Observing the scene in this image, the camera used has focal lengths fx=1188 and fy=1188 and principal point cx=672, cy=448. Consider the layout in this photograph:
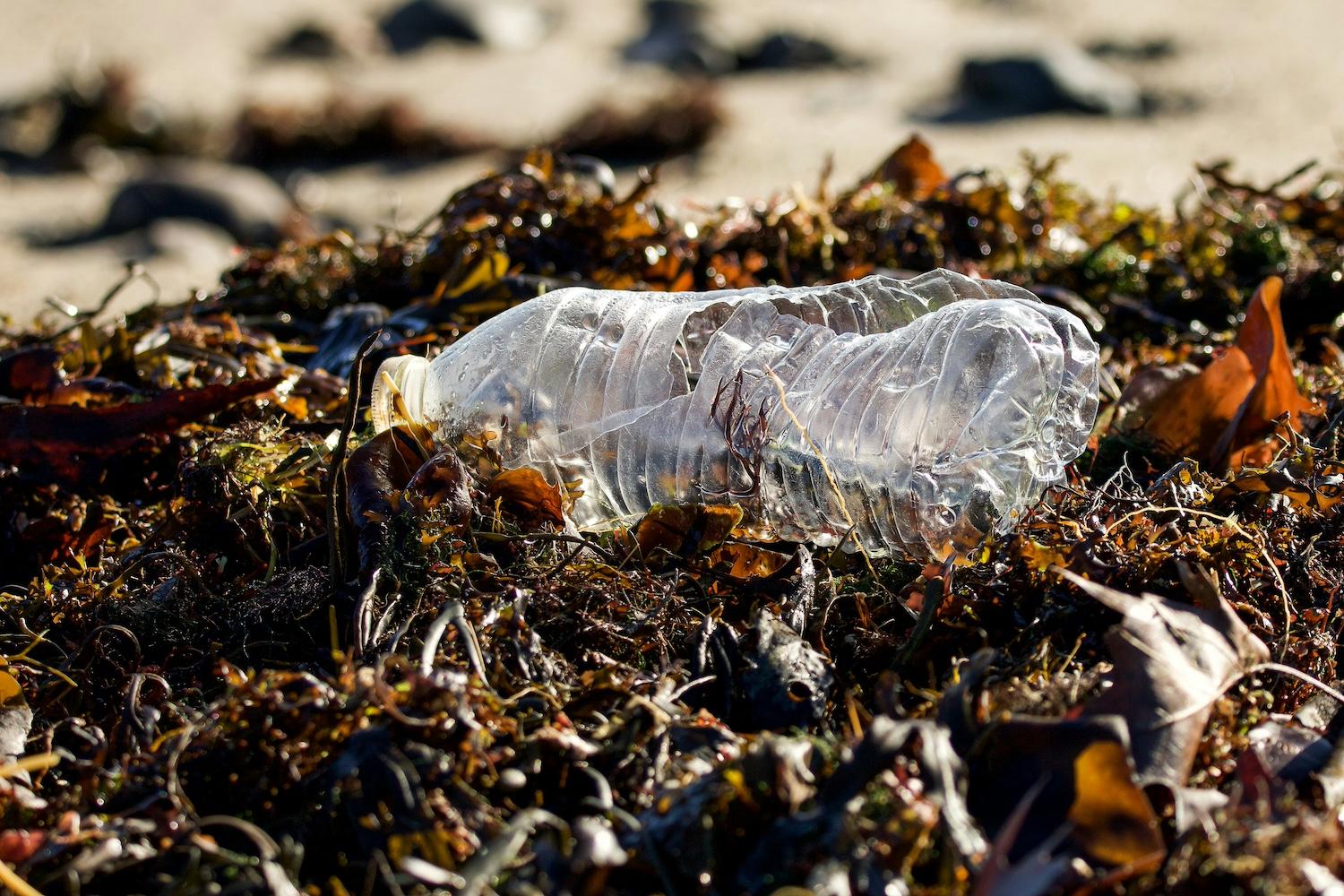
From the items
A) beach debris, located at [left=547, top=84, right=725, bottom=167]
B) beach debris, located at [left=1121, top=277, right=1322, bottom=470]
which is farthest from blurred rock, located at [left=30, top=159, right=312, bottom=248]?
beach debris, located at [left=1121, top=277, right=1322, bottom=470]

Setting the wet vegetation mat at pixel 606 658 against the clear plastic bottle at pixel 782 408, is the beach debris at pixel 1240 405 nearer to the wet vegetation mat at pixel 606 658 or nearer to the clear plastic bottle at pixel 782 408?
the wet vegetation mat at pixel 606 658

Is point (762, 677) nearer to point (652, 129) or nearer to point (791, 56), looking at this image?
point (652, 129)

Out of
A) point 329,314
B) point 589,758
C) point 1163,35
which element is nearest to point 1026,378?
point 589,758

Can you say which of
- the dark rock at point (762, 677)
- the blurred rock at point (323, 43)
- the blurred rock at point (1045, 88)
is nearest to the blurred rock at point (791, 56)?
the blurred rock at point (1045, 88)

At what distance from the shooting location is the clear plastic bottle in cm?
149

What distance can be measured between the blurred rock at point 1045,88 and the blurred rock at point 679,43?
231 centimetres

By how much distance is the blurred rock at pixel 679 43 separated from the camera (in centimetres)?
891

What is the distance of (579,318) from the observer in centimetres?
168

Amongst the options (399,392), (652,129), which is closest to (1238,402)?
(399,392)

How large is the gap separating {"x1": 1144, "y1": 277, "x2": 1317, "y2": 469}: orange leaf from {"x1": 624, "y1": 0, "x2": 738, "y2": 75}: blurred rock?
752 centimetres

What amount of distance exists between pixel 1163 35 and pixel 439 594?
8.30 metres

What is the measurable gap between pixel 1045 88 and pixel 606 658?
6407mm

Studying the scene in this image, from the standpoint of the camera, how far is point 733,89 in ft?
27.2

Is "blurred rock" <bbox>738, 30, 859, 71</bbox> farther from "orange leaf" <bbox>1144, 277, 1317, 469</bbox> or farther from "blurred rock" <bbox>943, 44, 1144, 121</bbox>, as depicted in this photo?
"orange leaf" <bbox>1144, 277, 1317, 469</bbox>
